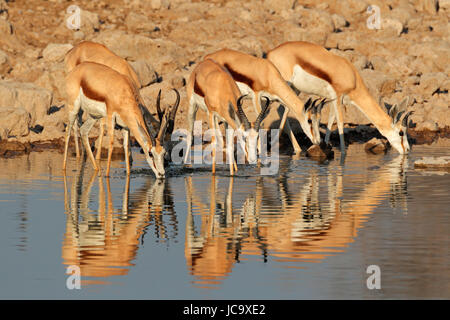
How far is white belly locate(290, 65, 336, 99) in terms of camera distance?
20.4 m

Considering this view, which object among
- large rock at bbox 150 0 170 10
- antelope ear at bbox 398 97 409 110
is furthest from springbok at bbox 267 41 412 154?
large rock at bbox 150 0 170 10

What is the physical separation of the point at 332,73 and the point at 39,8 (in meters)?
15.9

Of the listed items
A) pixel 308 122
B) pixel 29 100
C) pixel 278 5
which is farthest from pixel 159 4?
pixel 308 122

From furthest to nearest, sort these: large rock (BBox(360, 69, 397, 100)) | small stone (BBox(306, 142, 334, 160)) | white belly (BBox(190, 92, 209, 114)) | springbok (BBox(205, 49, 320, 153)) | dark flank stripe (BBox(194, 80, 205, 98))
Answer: large rock (BBox(360, 69, 397, 100))
small stone (BBox(306, 142, 334, 160))
springbok (BBox(205, 49, 320, 153))
white belly (BBox(190, 92, 209, 114))
dark flank stripe (BBox(194, 80, 205, 98))

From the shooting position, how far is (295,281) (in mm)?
8516

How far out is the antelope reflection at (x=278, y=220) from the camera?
9.56 meters

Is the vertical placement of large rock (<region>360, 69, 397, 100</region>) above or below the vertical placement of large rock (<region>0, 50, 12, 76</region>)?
A: below

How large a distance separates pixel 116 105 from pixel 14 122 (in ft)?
17.4

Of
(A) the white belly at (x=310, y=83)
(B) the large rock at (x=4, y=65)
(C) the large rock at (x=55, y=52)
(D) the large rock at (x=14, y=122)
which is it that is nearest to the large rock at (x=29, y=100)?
(D) the large rock at (x=14, y=122)

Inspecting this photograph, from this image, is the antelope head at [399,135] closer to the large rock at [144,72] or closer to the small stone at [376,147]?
the small stone at [376,147]

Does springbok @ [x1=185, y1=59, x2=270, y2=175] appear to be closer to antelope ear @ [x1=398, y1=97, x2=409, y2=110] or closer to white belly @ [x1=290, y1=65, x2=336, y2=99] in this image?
white belly @ [x1=290, y1=65, x2=336, y2=99]

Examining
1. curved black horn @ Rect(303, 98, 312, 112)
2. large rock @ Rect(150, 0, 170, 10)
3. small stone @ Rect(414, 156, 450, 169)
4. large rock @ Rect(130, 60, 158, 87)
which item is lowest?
small stone @ Rect(414, 156, 450, 169)
